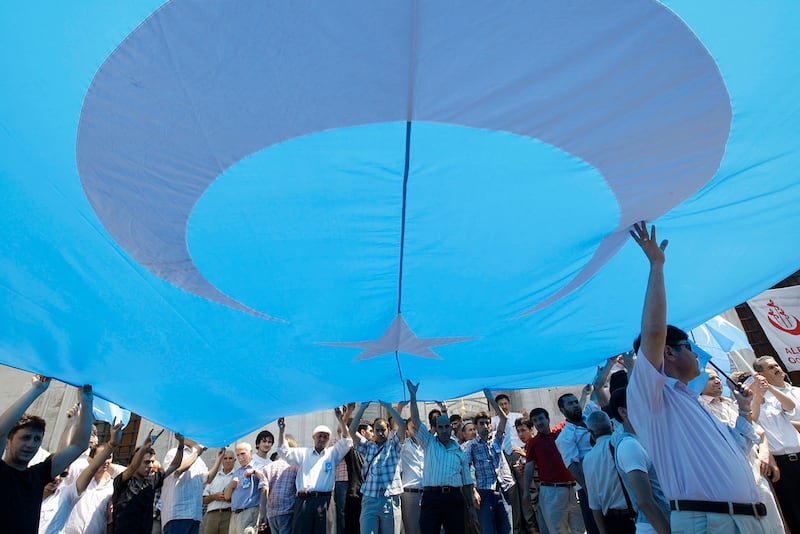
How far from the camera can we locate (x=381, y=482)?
5.95m

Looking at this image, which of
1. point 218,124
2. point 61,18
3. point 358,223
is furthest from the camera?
point 358,223

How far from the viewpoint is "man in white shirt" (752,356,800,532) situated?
446 cm

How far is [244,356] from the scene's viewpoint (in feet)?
13.0

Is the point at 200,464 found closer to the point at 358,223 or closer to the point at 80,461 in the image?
the point at 80,461

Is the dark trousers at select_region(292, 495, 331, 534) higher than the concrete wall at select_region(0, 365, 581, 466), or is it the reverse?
the concrete wall at select_region(0, 365, 581, 466)

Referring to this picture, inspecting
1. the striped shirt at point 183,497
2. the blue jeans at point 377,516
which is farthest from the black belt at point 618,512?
the striped shirt at point 183,497

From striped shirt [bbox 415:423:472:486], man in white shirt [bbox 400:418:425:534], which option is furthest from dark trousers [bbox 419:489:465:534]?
man in white shirt [bbox 400:418:425:534]

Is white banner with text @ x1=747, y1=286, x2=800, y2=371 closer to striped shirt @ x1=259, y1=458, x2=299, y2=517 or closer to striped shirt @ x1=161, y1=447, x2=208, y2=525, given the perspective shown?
striped shirt @ x1=259, y1=458, x2=299, y2=517

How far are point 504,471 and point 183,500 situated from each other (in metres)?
4.00

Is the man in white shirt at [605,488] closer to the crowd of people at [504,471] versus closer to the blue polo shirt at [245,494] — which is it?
the crowd of people at [504,471]

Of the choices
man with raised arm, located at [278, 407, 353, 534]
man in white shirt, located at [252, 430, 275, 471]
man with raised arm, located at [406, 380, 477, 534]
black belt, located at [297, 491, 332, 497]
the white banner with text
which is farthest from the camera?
the white banner with text

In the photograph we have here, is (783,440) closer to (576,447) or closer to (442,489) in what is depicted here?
(576,447)

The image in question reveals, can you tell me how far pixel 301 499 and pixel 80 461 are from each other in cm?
262

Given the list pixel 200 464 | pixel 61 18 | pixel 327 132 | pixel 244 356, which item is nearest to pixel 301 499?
pixel 200 464
